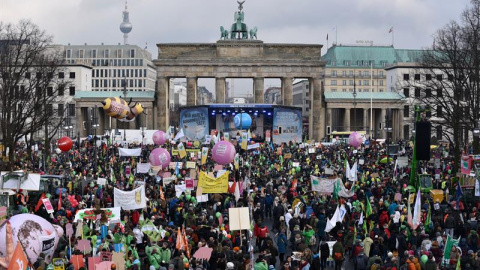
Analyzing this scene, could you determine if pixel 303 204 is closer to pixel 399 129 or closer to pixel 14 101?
pixel 14 101

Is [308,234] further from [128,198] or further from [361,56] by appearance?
[361,56]

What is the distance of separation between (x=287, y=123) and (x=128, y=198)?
5527 cm

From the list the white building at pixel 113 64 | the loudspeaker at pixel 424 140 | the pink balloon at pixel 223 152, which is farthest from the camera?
the white building at pixel 113 64

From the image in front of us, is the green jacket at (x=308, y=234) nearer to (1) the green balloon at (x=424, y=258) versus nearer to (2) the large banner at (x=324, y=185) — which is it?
(1) the green balloon at (x=424, y=258)

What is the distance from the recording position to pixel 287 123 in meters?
82.0

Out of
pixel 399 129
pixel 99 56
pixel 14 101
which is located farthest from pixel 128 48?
pixel 14 101

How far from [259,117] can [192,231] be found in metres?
61.5

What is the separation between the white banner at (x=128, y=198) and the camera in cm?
2733

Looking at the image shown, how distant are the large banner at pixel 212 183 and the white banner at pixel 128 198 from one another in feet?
11.7

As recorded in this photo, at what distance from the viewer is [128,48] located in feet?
554

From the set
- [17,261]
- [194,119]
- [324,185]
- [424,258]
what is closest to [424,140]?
[324,185]

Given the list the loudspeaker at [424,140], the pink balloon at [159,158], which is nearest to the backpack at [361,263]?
the loudspeaker at [424,140]

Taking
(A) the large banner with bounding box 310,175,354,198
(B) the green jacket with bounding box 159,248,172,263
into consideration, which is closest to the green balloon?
(B) the green jacket with bounding box 159,248,172,263

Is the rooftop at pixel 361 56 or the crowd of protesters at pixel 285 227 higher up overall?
the rooftop at pixel 361 56
